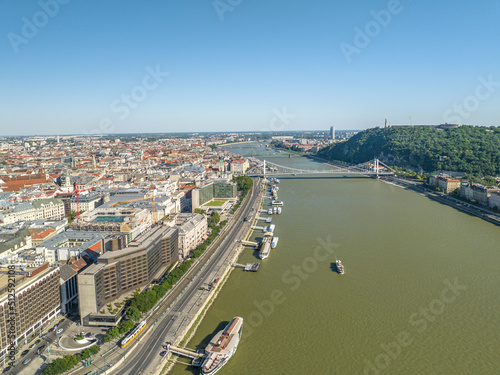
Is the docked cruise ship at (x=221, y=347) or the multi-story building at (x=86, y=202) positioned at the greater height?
the multi-story building at (x=86, y=202)

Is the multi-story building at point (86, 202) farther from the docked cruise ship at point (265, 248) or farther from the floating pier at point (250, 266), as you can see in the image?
the floating pier at point (250, 266)

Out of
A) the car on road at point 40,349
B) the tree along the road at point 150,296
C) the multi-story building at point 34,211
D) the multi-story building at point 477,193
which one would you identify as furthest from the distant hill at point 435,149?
the car on road at point 40,349

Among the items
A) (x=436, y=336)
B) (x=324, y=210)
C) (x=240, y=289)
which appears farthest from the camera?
(x=324, y=210)

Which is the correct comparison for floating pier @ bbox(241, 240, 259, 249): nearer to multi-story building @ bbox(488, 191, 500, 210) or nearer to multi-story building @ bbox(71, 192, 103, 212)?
multi-story building @ bbox(71, 192, 103, 212)

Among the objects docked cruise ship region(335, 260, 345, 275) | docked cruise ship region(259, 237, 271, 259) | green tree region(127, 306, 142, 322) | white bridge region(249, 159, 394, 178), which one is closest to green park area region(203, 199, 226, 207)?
docked cruise ship region(259, 237, 271, 259)

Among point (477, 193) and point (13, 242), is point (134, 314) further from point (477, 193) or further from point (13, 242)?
point (477, 193)

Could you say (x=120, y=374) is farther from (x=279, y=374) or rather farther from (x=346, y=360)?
(x=346, y=360)

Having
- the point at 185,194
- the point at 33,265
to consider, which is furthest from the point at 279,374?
the point at 185,194

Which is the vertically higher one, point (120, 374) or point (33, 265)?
point (33, 265)
